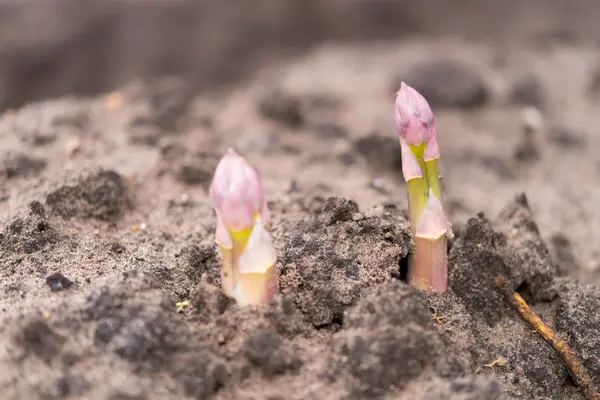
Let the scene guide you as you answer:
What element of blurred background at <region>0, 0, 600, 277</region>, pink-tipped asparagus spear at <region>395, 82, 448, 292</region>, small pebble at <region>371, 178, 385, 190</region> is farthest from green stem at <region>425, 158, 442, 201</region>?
small pebble at <region>371, 178, 385, 190</region>

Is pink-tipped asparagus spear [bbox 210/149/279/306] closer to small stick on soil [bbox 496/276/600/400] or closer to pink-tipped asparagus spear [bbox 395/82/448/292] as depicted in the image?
pink-tipped asparagus spear [bbox 395/82/448/292]

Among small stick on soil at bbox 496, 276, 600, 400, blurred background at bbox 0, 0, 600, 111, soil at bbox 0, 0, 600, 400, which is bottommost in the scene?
small stick on soil at bbox 496, 276, 600, 400

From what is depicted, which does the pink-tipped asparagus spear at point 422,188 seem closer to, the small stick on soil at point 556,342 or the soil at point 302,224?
the soil at point 302,224

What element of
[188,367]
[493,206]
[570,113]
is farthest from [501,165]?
[188,367]

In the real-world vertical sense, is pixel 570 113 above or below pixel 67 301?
above

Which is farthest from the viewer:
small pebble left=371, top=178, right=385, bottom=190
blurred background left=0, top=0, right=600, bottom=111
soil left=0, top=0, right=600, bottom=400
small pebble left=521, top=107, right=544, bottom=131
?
blurred background left=0, top=0, right=600, bottom=111

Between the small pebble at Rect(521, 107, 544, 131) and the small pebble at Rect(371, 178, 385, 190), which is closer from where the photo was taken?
the small pebble at Rect(371, 178, 385, 190)

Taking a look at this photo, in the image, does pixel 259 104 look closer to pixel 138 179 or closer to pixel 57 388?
pixel 138 179
